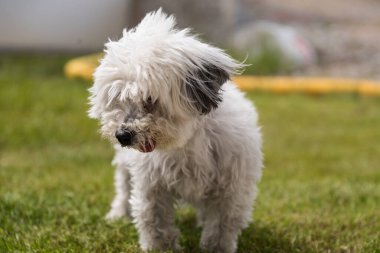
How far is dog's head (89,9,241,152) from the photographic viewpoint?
3701 mm

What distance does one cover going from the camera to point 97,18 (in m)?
14.1

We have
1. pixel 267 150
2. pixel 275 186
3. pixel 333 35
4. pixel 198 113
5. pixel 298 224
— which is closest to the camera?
pixel 198 113

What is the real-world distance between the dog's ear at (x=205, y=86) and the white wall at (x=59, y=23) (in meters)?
9.96

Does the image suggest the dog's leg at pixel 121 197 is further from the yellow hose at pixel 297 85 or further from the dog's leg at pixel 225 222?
the yellow hose at pixel 297 85

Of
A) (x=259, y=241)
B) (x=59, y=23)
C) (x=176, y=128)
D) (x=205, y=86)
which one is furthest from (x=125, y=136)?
(x=59, y=23)

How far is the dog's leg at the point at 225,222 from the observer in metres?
4.27

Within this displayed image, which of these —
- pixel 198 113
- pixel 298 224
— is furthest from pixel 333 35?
pixel 198 113

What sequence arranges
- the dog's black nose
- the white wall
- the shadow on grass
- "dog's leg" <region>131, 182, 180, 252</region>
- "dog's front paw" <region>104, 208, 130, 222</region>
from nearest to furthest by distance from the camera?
the dog's black nose < "dog's leg" <region>131, 182, 180, 252</region> < the shadow on grass < "dog's front paw" <region>104, 208, 130, 222</region> < the white wall

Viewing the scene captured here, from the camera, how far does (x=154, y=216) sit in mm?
4285

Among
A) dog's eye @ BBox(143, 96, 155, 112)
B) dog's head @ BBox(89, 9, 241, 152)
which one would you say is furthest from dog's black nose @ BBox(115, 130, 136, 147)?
dog's eye @ BBox(143, 96, 155, 112)

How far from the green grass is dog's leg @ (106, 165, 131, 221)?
133mm

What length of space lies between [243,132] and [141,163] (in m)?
0.63

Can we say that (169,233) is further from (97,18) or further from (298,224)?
(97,18)

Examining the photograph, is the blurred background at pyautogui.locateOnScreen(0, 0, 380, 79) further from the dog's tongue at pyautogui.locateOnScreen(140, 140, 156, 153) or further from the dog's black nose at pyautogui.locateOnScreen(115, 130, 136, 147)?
the dog's black nose at pyautogui.locateOnScreen(115, 130, 136, 147)
